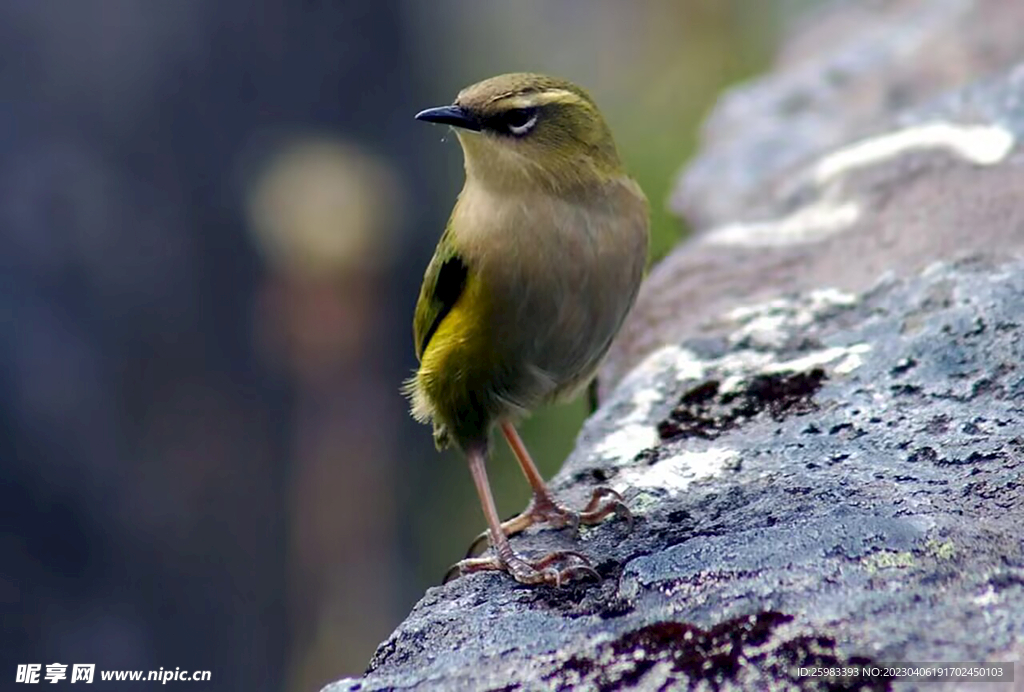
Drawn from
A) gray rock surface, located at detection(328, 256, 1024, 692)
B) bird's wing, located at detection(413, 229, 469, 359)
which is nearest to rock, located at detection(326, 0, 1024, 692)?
gray rock surface, located at detection(328, 256, 1024, 692)

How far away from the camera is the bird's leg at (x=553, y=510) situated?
10.7ft

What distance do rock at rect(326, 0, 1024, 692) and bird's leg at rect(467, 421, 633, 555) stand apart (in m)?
0.05

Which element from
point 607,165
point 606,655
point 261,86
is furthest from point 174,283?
point 606,655

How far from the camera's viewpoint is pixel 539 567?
121 inches

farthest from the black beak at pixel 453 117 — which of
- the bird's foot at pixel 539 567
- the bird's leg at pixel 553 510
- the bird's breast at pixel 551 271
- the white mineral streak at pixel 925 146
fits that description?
the white mineral streak at pixel 925 146

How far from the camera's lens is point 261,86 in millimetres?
7816

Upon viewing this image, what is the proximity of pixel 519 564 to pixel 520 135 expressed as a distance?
51.6 inches

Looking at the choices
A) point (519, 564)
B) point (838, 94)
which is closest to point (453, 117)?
point (519, 564)

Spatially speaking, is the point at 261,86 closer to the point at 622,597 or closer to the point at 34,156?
the point at 34,156

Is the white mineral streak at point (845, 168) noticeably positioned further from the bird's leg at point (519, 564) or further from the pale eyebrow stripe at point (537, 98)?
the bird's leg at point (519, 564)

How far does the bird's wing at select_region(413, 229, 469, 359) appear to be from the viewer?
3680 mm

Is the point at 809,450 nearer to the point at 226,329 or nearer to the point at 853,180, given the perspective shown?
the point at 853,180

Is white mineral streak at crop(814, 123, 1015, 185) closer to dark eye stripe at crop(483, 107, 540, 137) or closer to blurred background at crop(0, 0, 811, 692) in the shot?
blurred background at crop(0, 0, 811, 692)

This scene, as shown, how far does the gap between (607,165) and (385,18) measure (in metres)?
5.07
